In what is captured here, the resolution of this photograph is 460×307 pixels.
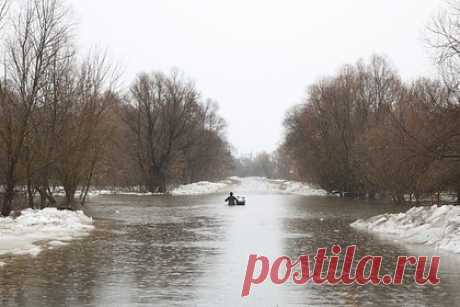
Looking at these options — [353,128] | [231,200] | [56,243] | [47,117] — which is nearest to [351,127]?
[353,128]

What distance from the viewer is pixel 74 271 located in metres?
12.9

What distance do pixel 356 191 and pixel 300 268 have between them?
50828 millimetres

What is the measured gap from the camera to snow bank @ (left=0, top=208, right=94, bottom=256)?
16609 mm

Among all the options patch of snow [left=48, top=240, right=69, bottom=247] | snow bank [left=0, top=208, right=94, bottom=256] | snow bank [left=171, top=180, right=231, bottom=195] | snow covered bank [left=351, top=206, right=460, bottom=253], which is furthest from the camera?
snow bank [left=171, top=180, right=231, bottom=195]

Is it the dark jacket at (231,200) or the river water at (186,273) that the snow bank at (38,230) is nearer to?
the river water at (186,273)

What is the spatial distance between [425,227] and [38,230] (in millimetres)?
14209

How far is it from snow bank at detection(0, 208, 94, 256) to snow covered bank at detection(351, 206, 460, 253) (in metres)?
12.1

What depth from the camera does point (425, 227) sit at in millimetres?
20250

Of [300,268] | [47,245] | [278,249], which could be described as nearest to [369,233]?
[278,249]

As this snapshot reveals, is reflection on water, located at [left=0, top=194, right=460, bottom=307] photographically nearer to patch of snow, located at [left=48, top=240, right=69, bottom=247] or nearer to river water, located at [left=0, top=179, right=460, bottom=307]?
river water, located at [left=0, top=179, right=460, bottom=307]

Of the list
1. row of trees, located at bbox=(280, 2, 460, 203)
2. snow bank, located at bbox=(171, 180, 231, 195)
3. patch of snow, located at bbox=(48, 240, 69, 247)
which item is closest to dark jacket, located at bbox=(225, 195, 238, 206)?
row of trees, located at bbox=(280, 2, 460, 203)

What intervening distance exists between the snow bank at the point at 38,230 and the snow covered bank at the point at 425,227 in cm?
1208

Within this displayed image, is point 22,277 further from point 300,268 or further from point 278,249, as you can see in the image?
point 278,249

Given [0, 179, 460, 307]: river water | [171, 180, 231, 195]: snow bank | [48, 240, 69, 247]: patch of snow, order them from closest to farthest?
1. [0, 179, 460, 307]: river water
2. [48, 240, 69, 247]: patch of snow
3. [171, 180, 231, 195]: snow bank
